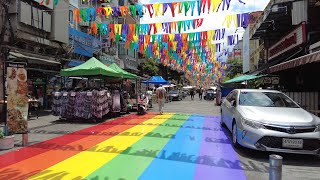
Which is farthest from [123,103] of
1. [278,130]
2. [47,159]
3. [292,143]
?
[292,143]

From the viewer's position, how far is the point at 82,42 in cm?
2852

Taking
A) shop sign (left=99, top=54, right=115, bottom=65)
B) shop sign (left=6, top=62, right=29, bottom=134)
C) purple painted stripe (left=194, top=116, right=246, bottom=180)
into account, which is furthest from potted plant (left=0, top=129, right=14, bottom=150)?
shop sign (left=99, top=54, right=115, bottom=65)

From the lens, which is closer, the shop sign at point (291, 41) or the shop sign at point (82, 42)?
the shop sign at point (291, 41)

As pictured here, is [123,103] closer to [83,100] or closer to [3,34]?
[83,100]

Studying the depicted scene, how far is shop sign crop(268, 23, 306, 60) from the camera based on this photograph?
50.2ft

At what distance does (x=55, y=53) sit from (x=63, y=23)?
2.34 metres

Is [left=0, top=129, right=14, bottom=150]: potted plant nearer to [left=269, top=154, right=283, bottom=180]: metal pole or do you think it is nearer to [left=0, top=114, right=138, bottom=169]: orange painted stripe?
[left=0, top=114, right=138, bottom=169]: orange painted stripe

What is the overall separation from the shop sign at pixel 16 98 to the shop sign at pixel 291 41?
41.8 ft

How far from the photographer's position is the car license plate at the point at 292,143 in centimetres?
677

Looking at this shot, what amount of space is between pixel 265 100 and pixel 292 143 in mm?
2162

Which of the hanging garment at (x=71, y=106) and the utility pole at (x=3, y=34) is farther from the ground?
the utility pole at (x=3, y=34)

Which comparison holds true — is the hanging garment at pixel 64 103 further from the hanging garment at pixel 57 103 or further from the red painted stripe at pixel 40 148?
the red painted stripe at pixel 40 148

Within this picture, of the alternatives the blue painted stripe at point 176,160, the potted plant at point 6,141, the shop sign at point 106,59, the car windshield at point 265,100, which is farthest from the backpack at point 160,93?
the shop sign at point 106,59

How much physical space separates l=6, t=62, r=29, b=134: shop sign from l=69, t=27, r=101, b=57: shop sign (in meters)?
18.1
